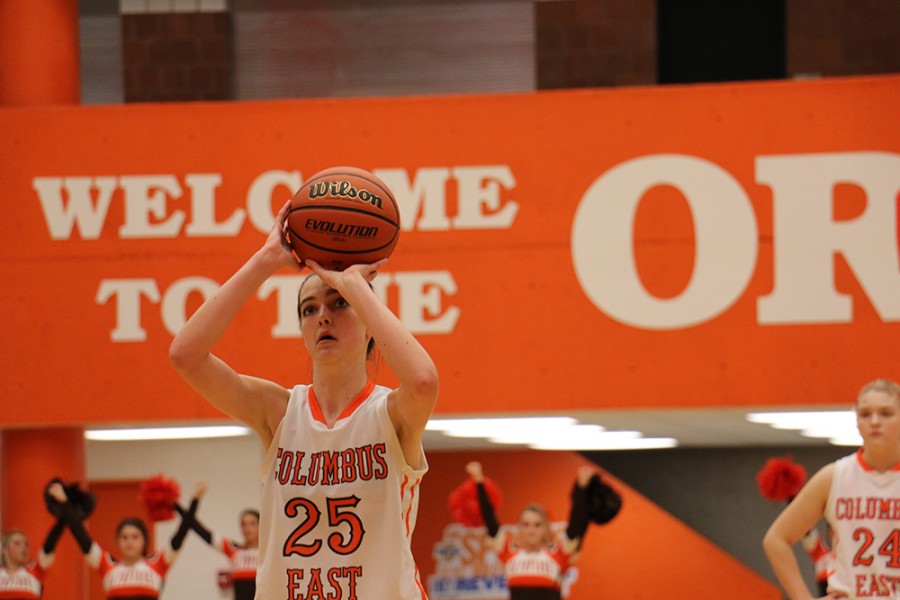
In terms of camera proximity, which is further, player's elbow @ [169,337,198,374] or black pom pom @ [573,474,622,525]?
black pom pom @ [573,474,622,525]

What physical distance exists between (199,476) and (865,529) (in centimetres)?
899

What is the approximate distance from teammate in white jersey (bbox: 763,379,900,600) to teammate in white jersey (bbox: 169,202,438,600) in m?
2.51

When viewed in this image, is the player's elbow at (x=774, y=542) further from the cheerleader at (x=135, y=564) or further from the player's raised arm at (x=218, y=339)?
the cheerleader at (x=135, y=564)

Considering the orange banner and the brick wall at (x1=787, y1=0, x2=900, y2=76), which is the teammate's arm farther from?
the brick wall at (x1=787, y1=0, x2=900, y2=76)

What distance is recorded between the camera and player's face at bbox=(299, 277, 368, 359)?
3234 millimetres

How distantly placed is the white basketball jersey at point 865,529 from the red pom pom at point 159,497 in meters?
6.38

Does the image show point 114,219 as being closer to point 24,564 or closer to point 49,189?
point 49,189

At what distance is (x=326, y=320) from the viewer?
322cm

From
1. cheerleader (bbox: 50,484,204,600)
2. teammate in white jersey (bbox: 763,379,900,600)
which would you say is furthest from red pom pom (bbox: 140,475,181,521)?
teammate in white jersey (bbox: 763,379,900,600)

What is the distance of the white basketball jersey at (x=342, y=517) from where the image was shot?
10.4ft

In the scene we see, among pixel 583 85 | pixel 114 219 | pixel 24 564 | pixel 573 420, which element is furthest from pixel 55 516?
pixel 583 85

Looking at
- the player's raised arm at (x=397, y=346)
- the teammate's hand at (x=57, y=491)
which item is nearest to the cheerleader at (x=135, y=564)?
the teammate's hand at (x=57, y=491)

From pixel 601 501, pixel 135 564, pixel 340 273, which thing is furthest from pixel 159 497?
pixel 340 273

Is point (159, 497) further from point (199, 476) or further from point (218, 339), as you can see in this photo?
point (218, 339)
